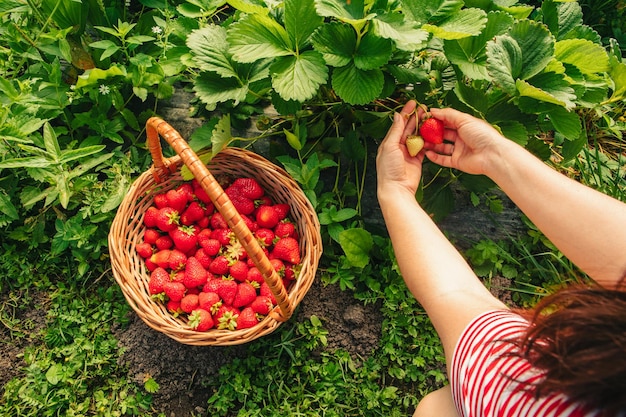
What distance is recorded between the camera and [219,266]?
1502 millimetres

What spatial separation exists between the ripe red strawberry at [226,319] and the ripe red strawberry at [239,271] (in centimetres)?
12

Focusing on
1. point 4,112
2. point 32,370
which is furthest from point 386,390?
point 4,112

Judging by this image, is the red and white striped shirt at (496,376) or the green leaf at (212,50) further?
the green leaf at (212,50)

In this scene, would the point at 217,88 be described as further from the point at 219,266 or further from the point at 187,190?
the point at 219,266

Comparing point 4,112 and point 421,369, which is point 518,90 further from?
point 4,112

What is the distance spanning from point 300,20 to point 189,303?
0.89 metres

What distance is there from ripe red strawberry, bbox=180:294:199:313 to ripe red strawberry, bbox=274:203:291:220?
392mm

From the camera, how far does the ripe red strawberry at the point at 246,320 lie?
1395 mm

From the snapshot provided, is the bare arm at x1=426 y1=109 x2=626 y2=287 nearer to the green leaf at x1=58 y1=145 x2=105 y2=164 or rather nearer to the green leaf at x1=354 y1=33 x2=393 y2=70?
the green leaf at x1=354 y1=33 x2=393 y2=70

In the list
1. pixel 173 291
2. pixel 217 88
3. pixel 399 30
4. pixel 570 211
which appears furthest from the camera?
pixel 173 291

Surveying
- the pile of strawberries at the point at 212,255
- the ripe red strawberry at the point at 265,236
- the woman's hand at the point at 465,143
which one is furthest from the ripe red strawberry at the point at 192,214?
the woman's hand at the point at 465,143

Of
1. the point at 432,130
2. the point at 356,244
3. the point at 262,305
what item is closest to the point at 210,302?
the point at 262,305

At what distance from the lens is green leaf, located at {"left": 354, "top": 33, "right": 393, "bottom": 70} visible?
1185mm

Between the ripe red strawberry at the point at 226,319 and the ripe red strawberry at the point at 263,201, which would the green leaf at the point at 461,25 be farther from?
the ripe red strawberry at the point at 226,319
